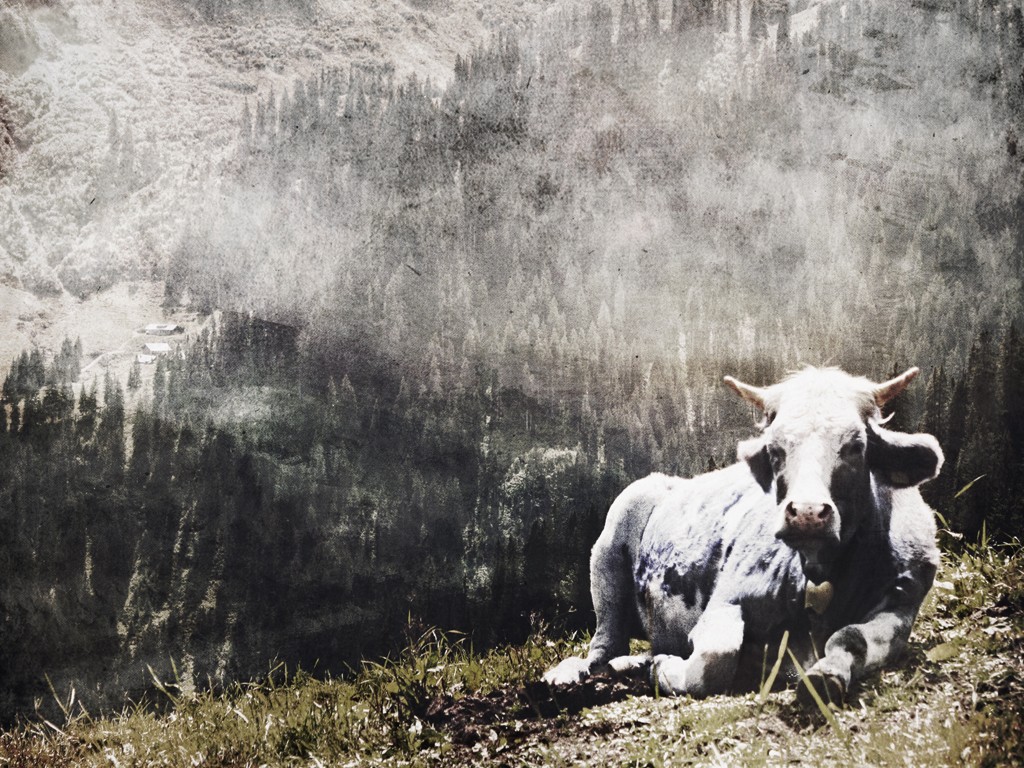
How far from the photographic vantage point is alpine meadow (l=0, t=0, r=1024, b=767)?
152 inches

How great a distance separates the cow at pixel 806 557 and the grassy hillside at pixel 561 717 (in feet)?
0.31

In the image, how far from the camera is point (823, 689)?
295cm

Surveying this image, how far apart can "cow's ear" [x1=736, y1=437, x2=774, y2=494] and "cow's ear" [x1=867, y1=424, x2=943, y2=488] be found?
0.31 metres

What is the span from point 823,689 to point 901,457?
77cm

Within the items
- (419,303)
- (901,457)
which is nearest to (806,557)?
(901,457)

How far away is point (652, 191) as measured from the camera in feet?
13.4

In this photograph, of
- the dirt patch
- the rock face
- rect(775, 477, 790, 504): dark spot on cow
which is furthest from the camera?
the rock face

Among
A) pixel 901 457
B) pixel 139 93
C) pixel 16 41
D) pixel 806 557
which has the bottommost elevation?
pixel 806 557

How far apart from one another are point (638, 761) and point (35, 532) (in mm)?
2546

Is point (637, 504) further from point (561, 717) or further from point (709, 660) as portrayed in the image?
point (561, 717)

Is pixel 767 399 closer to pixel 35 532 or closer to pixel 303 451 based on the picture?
pixel 303 451

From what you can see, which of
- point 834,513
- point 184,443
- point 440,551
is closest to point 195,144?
point 184,443

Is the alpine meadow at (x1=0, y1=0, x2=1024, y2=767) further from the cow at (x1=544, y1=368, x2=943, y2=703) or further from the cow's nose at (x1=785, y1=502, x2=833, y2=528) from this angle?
the cow's nose at (x1=785, y1=502, x2=833, y2=528)

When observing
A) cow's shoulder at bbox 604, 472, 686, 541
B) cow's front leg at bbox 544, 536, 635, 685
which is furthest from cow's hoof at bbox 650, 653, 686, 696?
cow's shoulder at bbox 604, 472, 686, 541
